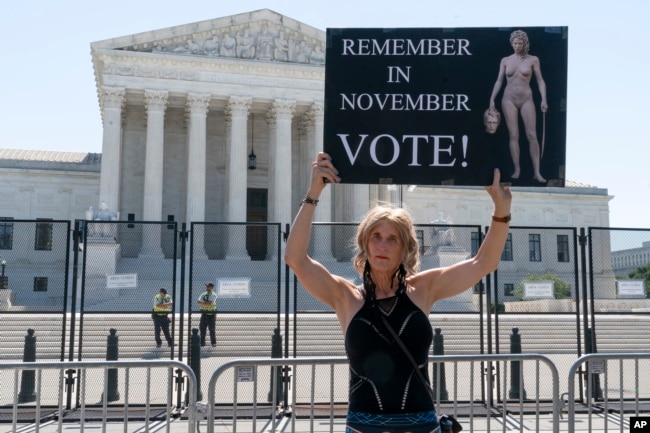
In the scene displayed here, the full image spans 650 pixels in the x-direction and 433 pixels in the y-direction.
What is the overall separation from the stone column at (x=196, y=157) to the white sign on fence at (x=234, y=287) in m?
32.3

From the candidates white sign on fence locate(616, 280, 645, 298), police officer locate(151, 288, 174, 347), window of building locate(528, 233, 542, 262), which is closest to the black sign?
white sign on fence locate(616, 280, 645, 298)

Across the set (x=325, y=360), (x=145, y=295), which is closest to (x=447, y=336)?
(x=145, y=295)

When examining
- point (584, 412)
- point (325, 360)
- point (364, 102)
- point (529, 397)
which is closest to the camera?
point (364, 102)

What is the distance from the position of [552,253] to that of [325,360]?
12670mm

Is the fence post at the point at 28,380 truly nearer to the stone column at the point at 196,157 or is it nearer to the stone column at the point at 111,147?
the stone column at the point at 111,147

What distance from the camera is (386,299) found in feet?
11.8

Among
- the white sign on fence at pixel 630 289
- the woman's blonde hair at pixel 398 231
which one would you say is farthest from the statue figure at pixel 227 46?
the woman's blonde hair at pixel 398 231

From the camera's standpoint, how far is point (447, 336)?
20219 millimetres

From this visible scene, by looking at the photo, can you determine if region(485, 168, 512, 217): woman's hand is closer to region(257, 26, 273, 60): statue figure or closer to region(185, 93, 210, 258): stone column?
region(185, 93, 210, 258): stone column

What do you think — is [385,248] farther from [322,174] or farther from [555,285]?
[555,285]

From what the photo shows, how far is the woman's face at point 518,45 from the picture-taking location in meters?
4.51

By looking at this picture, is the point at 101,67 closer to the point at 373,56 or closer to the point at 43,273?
the point at 43,273

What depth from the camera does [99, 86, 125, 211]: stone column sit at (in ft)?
142

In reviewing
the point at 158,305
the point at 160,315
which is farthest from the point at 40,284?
the point at 160,315
